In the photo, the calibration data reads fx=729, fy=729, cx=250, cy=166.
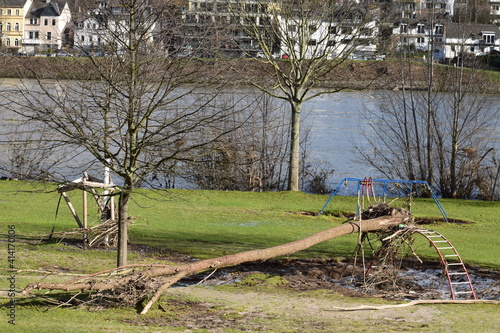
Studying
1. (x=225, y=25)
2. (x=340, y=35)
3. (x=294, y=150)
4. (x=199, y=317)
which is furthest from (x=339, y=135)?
(x=199, y=317)

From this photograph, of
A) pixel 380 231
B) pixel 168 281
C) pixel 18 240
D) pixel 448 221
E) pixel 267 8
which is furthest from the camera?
pixel 267 8

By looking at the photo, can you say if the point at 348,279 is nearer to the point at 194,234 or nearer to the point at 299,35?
the point at 194,234

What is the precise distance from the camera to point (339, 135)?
39.7m

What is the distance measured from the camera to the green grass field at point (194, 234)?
32.2ft

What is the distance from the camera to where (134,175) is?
1095 centimetres

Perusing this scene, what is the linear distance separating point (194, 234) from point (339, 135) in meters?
22.9

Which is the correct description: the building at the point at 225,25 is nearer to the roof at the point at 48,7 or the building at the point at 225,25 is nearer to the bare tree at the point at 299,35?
the bare tree at the point at 299,35

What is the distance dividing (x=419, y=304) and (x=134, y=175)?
5.18 meters

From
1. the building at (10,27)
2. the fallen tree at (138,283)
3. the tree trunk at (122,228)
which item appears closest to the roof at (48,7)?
the building at (10,27)

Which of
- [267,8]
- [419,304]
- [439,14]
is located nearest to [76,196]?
[267,8]

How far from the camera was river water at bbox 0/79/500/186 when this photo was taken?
33156 mm

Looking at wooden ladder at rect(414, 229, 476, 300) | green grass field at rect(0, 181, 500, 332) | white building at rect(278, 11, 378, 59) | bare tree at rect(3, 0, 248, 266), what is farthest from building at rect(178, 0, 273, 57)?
wooden ladder at rect(414, 229, 476, 300)

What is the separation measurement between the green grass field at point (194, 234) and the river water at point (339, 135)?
664cm

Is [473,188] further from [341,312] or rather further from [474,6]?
[341,312]
